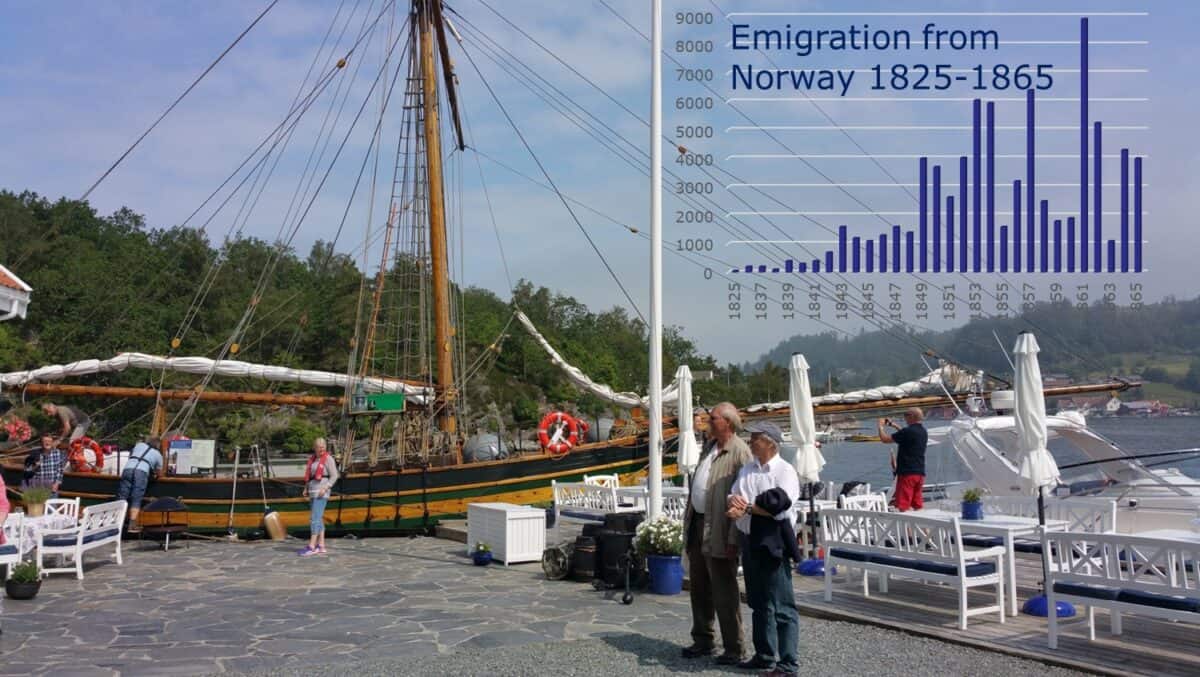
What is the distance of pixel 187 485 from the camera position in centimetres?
1820

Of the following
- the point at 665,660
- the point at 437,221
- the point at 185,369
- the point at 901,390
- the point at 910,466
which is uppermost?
the point at 437,221

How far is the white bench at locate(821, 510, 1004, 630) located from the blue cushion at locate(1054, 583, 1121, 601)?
2.63 feet

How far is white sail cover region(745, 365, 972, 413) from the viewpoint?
23125mm

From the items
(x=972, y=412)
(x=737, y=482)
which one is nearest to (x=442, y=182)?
(x=972, y=412)

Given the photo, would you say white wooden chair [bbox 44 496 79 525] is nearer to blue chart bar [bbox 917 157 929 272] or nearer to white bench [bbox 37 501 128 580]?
white bench [bbox 37 501 128 580]

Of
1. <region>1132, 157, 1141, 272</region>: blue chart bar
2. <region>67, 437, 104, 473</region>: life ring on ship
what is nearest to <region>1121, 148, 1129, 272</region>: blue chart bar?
<region>1132, 157, 1141, 272</region>: blue chart bar

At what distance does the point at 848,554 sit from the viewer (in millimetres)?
9164

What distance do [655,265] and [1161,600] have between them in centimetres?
558

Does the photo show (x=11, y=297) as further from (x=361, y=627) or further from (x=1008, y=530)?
(x=1008, y=530)

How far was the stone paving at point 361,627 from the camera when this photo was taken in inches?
295

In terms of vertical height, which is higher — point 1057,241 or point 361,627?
point 1057,241

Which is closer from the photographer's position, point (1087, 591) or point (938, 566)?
point (1087, 591)

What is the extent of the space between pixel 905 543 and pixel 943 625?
2.48 ft

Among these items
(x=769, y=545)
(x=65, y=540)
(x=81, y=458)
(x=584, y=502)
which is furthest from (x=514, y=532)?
(x=81, y=458)
